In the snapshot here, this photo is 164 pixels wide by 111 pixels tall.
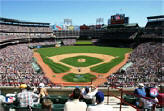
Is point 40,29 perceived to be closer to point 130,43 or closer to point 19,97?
point 130,43

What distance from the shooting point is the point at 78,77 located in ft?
84.3

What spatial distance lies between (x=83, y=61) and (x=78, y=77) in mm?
12689

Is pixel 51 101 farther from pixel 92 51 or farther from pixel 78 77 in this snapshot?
pixel 92 51

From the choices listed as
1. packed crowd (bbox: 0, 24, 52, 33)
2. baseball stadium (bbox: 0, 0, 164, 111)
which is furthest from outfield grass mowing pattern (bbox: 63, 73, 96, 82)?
packed crowd (bbox: 0, 24, 52, 33)

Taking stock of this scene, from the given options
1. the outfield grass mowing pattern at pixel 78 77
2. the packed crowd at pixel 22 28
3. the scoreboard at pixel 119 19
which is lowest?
the outfield grass mowing pattern at pixel 78 77

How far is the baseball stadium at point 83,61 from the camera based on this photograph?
7601 millimetres

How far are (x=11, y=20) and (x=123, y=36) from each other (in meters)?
56.7

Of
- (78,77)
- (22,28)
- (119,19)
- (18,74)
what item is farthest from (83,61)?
(22,28)

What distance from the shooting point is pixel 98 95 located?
3.65 meters

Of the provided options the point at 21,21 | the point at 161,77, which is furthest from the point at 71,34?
the point at 161,77

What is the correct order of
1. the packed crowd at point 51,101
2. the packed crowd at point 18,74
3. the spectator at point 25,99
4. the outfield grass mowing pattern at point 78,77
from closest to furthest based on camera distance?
the packed crowd at point 51,101
the spectator at point 25,99
the packed crowd at point 18,74
the outfield grass mowing pattern at point 78,77

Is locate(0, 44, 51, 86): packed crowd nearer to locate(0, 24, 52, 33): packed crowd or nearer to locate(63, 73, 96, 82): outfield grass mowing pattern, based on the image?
locate(63, 73, 96, 82): outfield grass mowing pattern

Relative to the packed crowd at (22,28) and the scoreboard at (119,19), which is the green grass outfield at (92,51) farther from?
the scoreboard at (119,19)

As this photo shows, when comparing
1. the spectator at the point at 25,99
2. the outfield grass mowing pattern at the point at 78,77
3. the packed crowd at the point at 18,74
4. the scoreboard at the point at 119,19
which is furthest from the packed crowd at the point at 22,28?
the spectator at the point at 25,99
